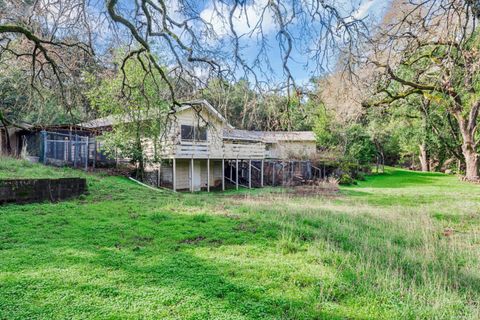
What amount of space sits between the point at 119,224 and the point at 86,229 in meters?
0.65

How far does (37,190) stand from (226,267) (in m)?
6.70

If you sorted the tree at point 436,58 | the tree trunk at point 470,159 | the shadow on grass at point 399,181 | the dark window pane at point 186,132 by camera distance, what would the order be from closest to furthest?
the tree at point 436,58 < the dark window pane at point 186,132 < the tree trunk at point 470,159 < the shadow on grass at point 399,181

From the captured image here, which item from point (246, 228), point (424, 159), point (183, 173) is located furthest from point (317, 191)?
point (424, 159)

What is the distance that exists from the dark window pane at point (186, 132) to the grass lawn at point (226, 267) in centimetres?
1177

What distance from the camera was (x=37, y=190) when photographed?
27.9ft

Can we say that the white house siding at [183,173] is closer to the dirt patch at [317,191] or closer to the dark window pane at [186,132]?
the dark window pane at [186,132]

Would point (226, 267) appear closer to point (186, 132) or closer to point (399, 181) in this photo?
point (186, 132)

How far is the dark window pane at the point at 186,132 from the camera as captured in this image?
754 inches

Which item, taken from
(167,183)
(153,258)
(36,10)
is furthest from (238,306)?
(167,183)

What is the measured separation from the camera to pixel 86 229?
19.5 feet

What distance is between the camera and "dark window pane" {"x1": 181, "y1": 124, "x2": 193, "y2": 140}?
62.8 feet

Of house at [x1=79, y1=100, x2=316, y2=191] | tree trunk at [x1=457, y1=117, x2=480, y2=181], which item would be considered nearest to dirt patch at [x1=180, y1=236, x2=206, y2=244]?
house at [x1=79, y1=100, x2=316, y2=191]

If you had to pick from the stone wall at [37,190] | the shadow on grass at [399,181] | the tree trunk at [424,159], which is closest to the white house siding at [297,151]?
the shadow on grass at [399,181]

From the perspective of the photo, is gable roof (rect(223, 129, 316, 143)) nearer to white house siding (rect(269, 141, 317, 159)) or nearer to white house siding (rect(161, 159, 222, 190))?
white house siding (rect(269, 141, 317, 159))
